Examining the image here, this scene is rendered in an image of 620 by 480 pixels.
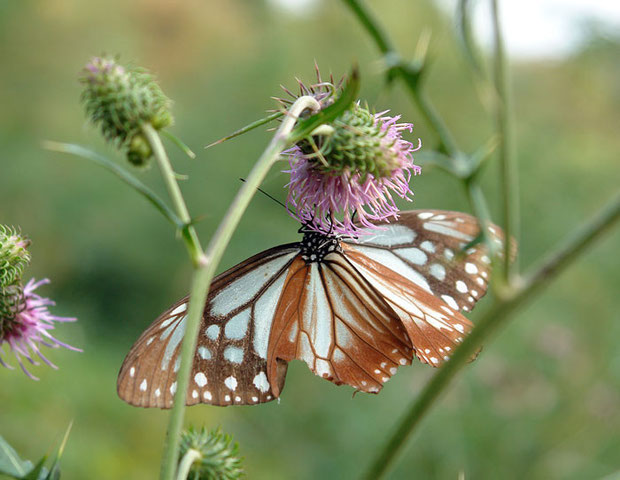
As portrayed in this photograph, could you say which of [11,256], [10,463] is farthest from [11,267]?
[10,463]

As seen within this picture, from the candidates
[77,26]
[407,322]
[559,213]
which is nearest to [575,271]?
[559,213]

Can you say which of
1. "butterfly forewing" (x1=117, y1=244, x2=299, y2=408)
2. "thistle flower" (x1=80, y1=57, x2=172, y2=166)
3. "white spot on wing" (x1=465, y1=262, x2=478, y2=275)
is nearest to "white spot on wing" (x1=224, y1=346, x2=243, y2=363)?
"butterfly forewing" (x1=117, y1=244, x2=299, y2=408)

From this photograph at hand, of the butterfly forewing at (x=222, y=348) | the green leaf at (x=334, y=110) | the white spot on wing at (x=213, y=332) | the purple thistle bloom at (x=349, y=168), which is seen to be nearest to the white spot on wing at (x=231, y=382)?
the butterfly forewing at (x=222, y=348)

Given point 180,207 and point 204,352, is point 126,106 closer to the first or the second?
point 180,207

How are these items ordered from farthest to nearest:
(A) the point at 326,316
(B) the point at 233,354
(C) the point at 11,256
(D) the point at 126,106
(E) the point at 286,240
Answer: (E) the point at 286,240 < (A) the point at 326,316 < (B) the point at 233,354 < (C) the point at 11,256 < (D) the point at 126,106

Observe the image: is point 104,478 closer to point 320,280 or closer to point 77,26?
point 320,280

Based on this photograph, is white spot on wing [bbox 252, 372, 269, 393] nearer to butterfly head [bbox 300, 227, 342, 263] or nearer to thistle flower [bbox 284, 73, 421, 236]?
butterfly head [bbox 300, 227, 342, 263]
